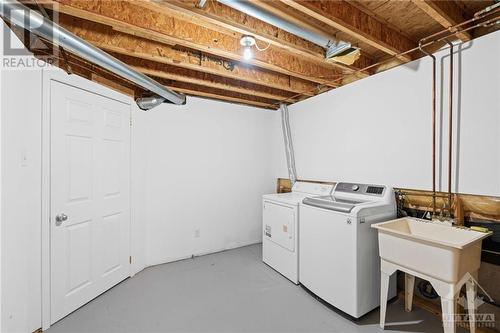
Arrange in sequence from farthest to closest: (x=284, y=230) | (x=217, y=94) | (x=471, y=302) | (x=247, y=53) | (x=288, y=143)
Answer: (x=288, y=143) → (x=217, y=94) → (x=284, y=230) → (x=247, y=53) → (x=471, y=302)

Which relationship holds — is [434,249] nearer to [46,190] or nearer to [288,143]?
[288,143]

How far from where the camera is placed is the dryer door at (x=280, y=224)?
2.59 metres

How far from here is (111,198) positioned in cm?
249

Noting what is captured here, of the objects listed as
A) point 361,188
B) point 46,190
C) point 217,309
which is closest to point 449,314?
point 361,188

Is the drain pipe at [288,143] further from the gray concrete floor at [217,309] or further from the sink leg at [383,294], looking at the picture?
the sink leg at [383,294]

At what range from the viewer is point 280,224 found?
278cm

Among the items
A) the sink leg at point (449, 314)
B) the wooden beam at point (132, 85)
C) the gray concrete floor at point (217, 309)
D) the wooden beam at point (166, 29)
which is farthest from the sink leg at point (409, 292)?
the wooden beam at point (132, 85)

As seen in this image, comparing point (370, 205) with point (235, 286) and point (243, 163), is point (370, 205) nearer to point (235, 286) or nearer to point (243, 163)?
Answer: point (235, 286)

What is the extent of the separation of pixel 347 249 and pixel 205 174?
7.30 ft

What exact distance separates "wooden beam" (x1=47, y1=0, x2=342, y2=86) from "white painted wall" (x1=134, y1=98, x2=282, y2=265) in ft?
4.71

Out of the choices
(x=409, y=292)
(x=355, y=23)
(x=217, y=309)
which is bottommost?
(x=217, y=309)

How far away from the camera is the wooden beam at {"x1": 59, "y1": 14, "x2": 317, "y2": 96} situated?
178cm

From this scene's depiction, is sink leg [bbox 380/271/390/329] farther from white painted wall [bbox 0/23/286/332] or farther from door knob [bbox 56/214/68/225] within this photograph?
door knob [bbox 56/214/68/225]

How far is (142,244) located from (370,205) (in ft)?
9.07
